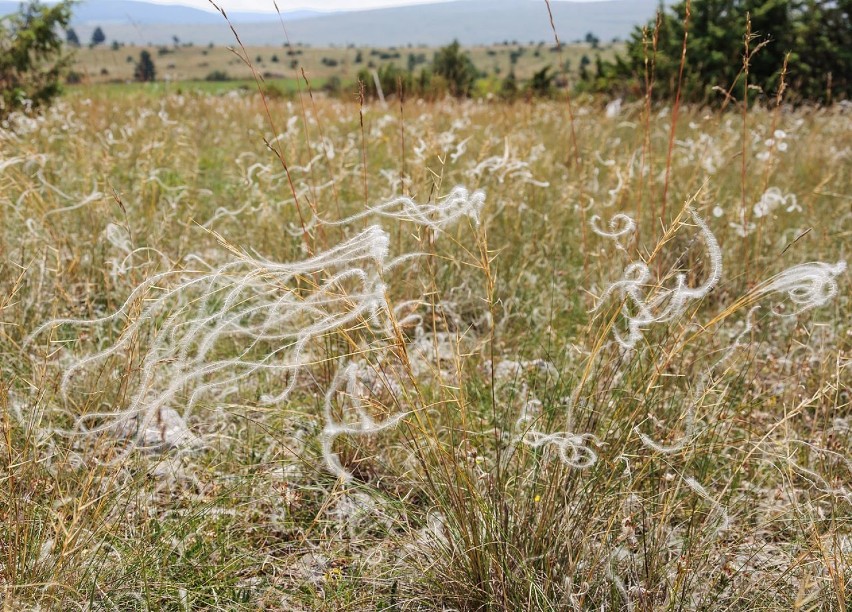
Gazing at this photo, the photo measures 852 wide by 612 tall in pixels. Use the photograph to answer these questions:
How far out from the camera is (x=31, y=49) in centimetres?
643

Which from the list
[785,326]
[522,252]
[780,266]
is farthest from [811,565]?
[780,266]

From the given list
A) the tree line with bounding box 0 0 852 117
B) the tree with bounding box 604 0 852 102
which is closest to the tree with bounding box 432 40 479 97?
the tree line with bounding box 0 0 852 117

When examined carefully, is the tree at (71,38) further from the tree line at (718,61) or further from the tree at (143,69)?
the tree line at (718,61)

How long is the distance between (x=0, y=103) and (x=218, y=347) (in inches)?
143

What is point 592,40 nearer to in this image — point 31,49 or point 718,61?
point 718,61

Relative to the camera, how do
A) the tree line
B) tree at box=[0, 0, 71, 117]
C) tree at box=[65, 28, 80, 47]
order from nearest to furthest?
tree at box=[65, 28, 80, 47] → tree at box=[0, 0, 71, 117] → the tree line

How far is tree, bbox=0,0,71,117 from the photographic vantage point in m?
6.15

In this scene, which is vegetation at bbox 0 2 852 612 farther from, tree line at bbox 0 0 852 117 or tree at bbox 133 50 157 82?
tree line at bbox 0 0 852 117

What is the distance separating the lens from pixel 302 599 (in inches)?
56.9

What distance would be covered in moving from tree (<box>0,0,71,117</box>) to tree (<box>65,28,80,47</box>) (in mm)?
99

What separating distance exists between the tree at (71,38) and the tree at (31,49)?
0.10m

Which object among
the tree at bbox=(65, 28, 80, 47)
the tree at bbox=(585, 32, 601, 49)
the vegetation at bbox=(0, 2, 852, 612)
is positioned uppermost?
the tree at bbox=(65, 28, 80, 47)

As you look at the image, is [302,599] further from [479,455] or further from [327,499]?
[479,455]

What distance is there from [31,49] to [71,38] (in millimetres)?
702
